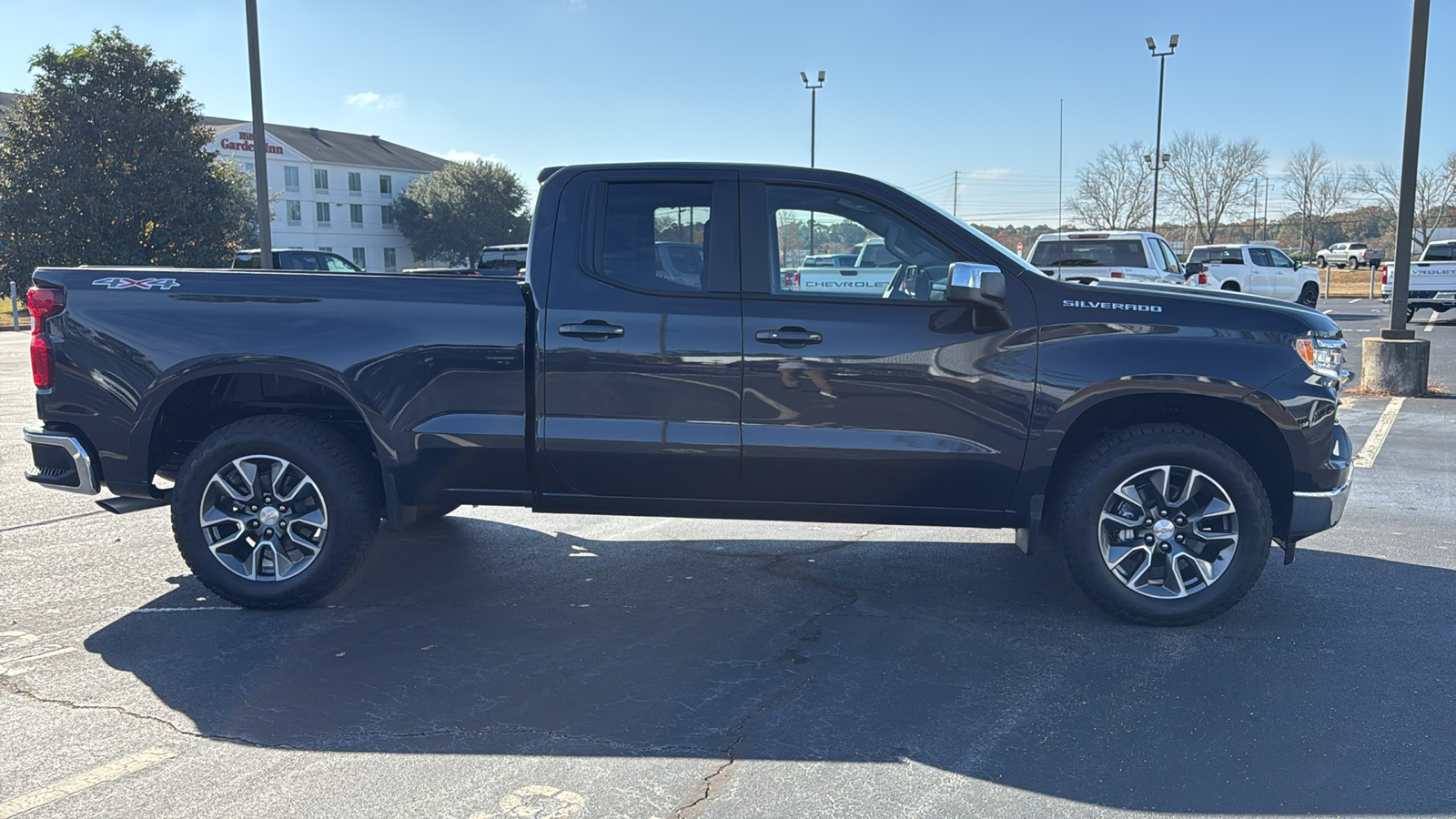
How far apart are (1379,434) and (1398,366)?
2865mm

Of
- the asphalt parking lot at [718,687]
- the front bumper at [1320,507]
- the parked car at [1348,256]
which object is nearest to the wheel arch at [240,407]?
the asphalt parking lot at [718,687]

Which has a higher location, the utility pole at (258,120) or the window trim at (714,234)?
the utility pole at (258,120)

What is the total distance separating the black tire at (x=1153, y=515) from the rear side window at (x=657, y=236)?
6.17ft

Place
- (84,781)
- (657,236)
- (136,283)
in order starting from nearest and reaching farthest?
(84,781) < (657,236) < (136,283)

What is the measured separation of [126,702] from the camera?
398 centimetres

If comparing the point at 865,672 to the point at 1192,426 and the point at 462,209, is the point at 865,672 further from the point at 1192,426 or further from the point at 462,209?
the point at 462,209

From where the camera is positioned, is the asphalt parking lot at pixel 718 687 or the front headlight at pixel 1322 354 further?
the front headlight at pixel 1322 354

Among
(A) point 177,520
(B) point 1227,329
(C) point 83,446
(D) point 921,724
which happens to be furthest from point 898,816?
(C) point 83,446

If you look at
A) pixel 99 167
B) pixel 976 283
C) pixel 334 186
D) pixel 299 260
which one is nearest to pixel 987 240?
pixel 976 283

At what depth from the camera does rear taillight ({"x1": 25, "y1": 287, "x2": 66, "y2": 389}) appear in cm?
501

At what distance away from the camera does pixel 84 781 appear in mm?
3350

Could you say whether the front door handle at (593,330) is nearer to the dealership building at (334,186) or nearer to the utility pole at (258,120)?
the utility pole at (258,120)

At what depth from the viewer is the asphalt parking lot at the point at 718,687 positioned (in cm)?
329

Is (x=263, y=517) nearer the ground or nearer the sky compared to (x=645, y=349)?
nearer the ground
